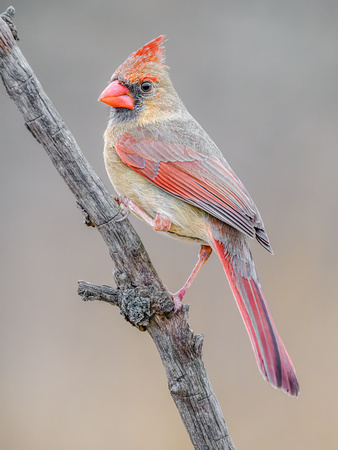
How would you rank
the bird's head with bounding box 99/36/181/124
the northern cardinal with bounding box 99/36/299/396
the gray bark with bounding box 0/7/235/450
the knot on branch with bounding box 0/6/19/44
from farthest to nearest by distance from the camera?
the bird's head with bounding box 99/36/181/124 → the northern cardinal with bounding box 99/36/299/396 → the gray bark with bounding box 0/7/235/450 → the knot on branch with bounding box 0/6/19/44

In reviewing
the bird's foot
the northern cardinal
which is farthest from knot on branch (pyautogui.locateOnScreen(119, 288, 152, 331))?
the bird's foot

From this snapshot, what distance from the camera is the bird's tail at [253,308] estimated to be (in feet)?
5.65

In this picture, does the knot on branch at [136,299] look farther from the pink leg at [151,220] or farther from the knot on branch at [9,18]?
the knot on branch at [9,18]

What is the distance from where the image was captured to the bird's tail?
172 cm

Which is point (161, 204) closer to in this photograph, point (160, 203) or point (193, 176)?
point (160, 203)

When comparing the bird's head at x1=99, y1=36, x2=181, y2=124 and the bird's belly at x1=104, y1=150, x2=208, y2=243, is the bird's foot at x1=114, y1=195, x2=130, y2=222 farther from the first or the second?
the bird's head at x1=99, y1=36, x2=181, y2=124

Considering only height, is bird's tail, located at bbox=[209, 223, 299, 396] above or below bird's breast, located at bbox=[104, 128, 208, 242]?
Result: below

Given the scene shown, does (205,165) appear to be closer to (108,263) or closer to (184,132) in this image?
(184,132)

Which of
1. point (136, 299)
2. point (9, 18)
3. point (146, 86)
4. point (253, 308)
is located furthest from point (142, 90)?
point (253, 308)

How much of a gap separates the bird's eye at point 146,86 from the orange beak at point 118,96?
0.06m

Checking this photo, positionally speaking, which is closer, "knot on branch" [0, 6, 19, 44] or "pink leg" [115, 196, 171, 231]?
"knot on branch" [0, 6, 19, 44]

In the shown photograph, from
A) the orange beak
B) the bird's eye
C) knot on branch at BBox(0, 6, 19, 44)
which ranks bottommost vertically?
knot on branch at BBox(0, 6, 19, 44)

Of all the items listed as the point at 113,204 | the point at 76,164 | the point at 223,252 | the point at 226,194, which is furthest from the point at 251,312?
the point at 76,164

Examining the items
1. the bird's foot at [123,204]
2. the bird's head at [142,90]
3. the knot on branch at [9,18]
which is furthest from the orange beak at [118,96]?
the knot on branch at [9,18]
